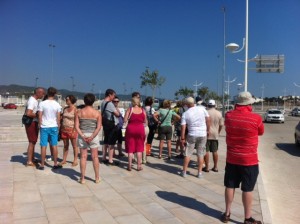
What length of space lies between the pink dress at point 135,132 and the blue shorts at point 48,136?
157 centimetres

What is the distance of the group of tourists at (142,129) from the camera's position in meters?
4.54

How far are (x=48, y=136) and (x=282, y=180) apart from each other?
5.56 metres

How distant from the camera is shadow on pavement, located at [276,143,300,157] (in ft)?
40.0

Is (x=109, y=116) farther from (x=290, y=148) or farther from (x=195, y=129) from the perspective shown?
(x=290, y=148)

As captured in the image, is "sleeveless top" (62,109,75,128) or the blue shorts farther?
"sleeveless top" (62,109,75,128)

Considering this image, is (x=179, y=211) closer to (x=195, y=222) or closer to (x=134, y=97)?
(x=195, y=222)

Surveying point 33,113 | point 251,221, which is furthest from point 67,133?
point 251,221

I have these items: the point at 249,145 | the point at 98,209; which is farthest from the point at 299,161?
the point at 98,209

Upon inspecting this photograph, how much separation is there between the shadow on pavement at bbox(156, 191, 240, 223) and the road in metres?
0.95

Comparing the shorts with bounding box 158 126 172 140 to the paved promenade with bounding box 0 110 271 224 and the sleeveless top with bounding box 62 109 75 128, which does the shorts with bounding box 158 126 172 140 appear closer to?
the paved promenade with bounding box 0 110 271 224

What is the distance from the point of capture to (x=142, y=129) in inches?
289

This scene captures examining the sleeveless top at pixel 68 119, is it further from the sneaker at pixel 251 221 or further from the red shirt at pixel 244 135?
the sneaker at pixel 251 221

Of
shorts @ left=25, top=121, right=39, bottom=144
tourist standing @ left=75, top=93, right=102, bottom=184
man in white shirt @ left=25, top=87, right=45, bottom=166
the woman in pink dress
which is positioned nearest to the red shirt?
tourist standing @ left=75, top=93, right=102, bottom=184

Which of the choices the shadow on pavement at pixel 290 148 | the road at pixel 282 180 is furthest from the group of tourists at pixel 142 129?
the shadow on pavement at pixel 290 148
